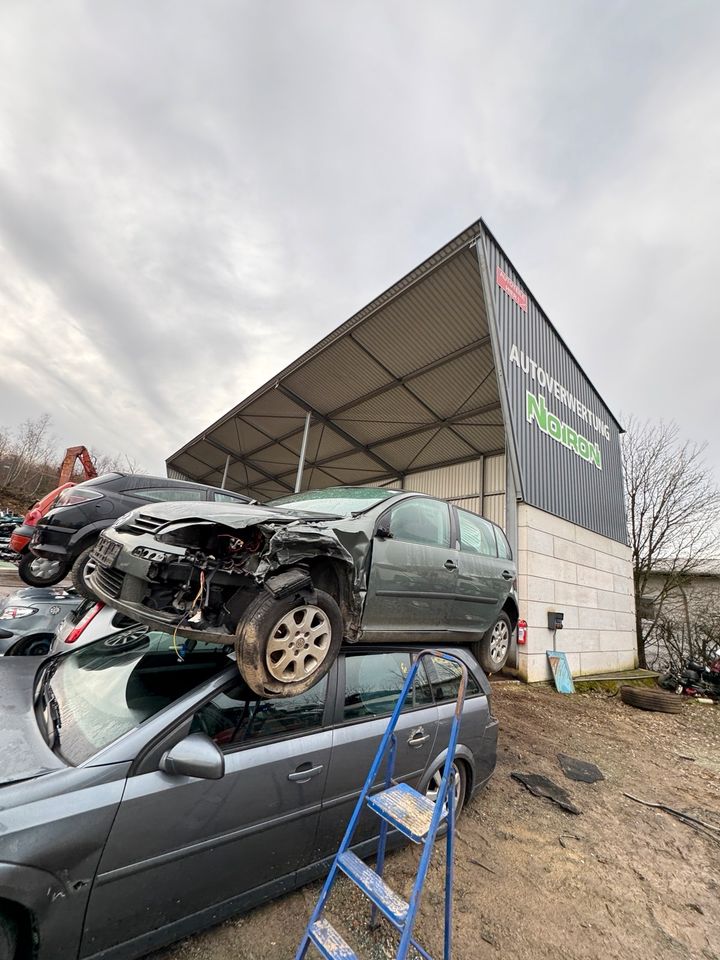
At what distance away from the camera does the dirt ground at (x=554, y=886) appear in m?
1.89

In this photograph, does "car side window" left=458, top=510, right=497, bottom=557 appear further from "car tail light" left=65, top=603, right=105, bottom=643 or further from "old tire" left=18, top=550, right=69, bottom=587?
"old tire" left=18, top=550, right=69, bottom=587

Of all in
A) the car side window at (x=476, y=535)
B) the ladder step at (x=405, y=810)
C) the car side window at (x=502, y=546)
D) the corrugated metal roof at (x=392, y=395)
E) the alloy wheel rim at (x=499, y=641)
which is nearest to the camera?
the ladder step at (x=405, y=810)

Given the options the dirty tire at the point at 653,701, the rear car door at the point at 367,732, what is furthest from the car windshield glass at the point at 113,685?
the dirty tire at the point at 653,701

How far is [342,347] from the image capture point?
9.50 m

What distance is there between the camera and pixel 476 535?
4.13 m

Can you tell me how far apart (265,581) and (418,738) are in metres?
1.35

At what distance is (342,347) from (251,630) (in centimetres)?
850

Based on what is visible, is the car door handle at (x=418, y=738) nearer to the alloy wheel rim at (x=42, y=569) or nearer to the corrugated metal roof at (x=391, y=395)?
the alloy wheel rim at (x=42, y=569)

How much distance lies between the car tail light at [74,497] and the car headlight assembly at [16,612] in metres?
1.06

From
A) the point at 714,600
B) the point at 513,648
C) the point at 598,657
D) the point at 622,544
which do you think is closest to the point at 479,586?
the point at 513,648

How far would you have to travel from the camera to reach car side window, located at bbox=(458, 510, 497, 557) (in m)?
3.90

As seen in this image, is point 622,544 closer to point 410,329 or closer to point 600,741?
point 600,741

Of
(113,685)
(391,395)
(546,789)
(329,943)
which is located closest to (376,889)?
(329,943)

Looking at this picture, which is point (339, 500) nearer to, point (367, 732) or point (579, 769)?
point (367, 732)
